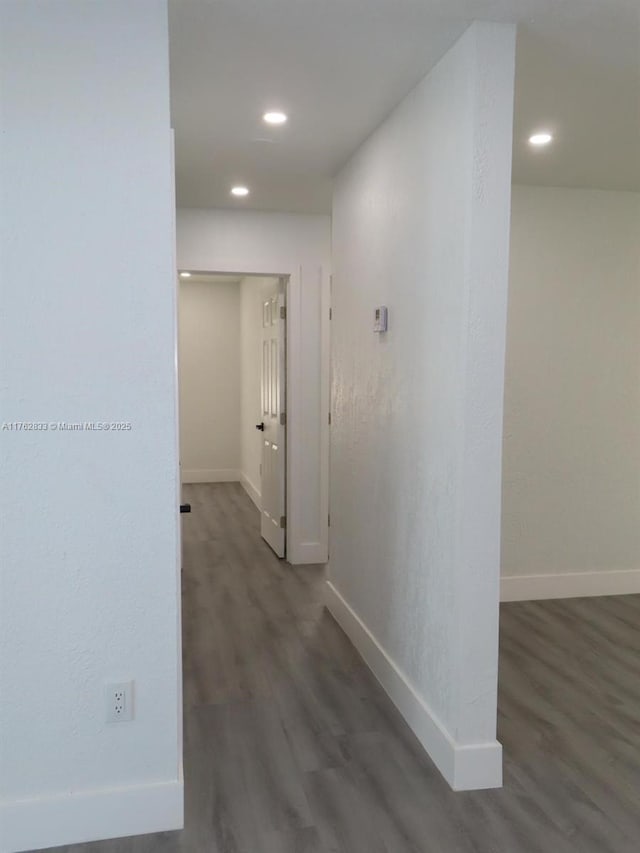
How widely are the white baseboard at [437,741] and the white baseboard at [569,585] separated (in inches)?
55.0

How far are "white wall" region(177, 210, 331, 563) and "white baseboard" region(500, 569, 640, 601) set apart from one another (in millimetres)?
1471

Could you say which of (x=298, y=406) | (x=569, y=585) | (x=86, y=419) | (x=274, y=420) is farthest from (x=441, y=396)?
(x=274, y=420)

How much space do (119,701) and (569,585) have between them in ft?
10.8

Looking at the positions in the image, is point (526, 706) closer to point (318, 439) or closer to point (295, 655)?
point (295, 655)

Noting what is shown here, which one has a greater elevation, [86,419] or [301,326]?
[301,326]

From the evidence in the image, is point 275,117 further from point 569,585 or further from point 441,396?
point 569,585

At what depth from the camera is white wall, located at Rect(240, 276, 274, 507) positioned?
25.1ft

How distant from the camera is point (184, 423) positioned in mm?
8961

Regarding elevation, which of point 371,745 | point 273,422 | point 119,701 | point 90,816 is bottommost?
point 371,745

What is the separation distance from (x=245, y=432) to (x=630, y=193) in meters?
5.29

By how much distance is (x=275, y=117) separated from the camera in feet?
10.4

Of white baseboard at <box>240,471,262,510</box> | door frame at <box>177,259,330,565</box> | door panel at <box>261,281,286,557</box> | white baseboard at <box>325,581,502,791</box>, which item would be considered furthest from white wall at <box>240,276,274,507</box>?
white baseboard at <box>325,581,502,791</box>

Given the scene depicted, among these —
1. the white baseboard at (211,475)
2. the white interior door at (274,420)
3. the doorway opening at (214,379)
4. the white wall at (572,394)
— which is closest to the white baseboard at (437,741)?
the white wall at (572,394)

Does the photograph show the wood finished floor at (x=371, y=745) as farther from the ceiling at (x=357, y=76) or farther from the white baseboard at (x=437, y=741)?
the ceiling at (x=357, y=76)
